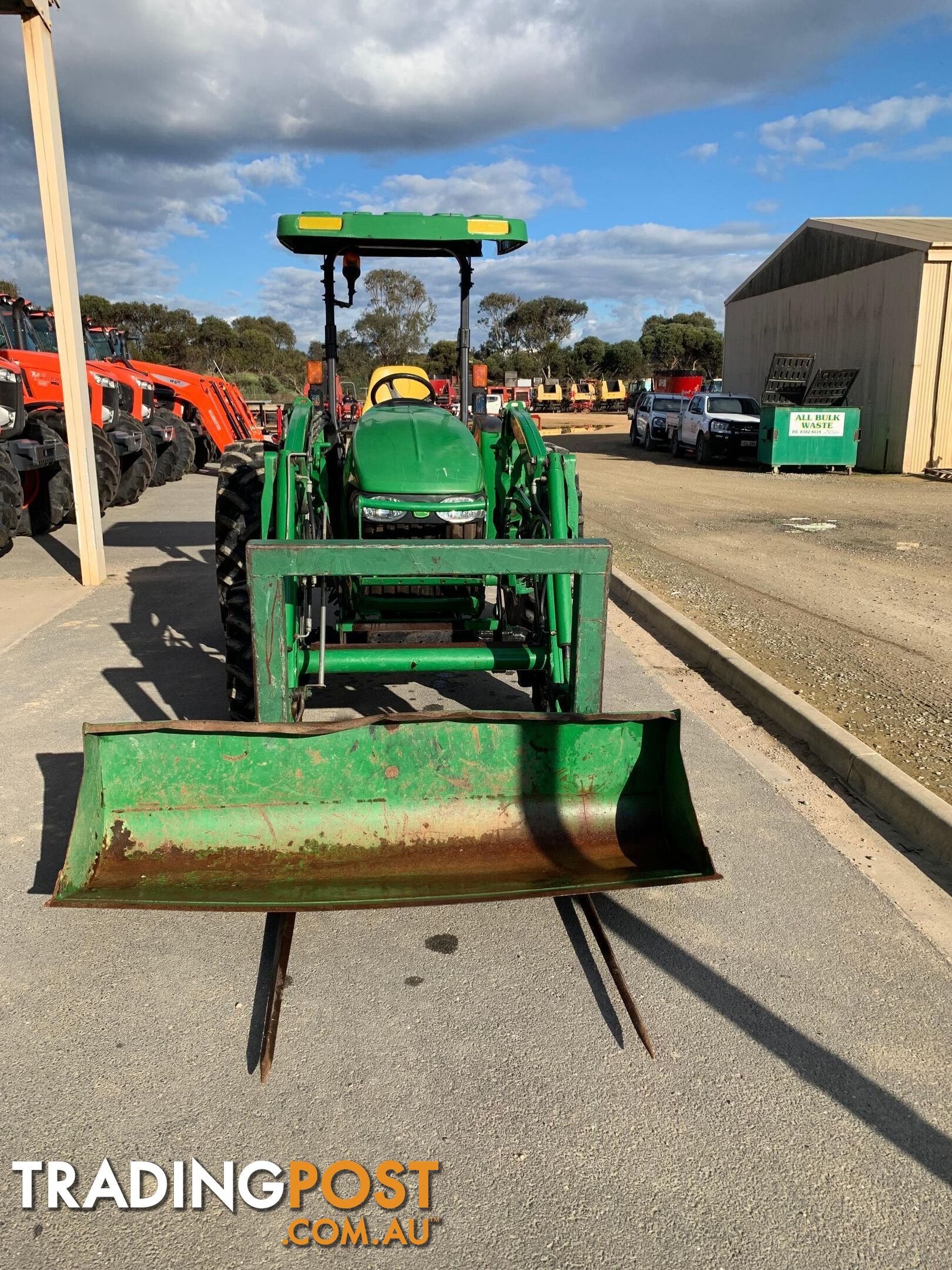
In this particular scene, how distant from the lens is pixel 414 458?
498 centimetres

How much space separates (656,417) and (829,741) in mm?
22963

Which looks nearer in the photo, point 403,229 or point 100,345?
point 403,229

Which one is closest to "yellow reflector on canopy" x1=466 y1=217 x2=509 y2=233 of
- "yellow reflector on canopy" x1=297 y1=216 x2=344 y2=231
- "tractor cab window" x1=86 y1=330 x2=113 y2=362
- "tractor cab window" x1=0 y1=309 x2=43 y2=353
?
"yellow reflector on canopy" x1=297 y1=216 x2=344 y2=231

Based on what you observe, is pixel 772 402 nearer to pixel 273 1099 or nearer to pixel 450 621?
pixel 450 621

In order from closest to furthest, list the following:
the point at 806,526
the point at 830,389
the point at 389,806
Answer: the point at 389,806, the point at 806,526, the point at 830,389

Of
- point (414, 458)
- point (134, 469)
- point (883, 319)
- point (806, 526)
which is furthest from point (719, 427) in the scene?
point (414, 458)

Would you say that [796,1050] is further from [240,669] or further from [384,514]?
[240,669]

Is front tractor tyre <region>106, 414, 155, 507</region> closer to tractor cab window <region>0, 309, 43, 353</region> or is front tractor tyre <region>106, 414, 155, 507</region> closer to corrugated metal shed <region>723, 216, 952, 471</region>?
tractor cab window <region>0, 309, 43, 353</region>

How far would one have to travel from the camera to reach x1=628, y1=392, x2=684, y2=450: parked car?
87.1 feet

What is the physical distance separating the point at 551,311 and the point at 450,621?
75.6m

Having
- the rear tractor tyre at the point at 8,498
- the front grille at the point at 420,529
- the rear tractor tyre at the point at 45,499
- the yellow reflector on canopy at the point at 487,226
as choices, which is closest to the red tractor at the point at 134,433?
the rear tractor tyre at the point at 45,499

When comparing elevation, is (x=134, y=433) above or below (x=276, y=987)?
above

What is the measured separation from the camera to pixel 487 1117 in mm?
2617

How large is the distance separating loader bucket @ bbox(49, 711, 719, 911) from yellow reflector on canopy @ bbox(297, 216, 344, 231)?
336cm
